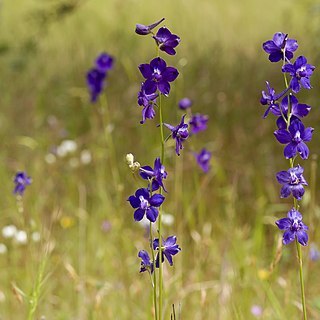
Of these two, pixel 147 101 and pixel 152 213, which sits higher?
pixel 147 101

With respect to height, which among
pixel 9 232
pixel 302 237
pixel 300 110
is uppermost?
pixel 9 232

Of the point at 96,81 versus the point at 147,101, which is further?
the point at 96,81

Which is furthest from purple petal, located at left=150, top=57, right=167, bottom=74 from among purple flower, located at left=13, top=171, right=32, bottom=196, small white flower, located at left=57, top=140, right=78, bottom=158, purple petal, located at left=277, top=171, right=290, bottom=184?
small white flower, located at left=57, top=140, right=78, bottom=158

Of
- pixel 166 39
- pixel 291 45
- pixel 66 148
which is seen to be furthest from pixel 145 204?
pixel 66 148

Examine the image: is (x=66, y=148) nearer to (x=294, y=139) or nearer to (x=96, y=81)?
(x=96, y=81)

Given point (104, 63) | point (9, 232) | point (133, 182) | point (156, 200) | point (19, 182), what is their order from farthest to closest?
1. point (133, 182)
2. point (9, 232)
3. point (104, 63)
4. point (19, 182)
5. point (156, 200)

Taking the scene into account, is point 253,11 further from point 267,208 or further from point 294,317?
point 294,317

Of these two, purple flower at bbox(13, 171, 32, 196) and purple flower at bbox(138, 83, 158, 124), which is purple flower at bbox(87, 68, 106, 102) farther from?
purple flower at bbox(138, 83, 158, 124)
